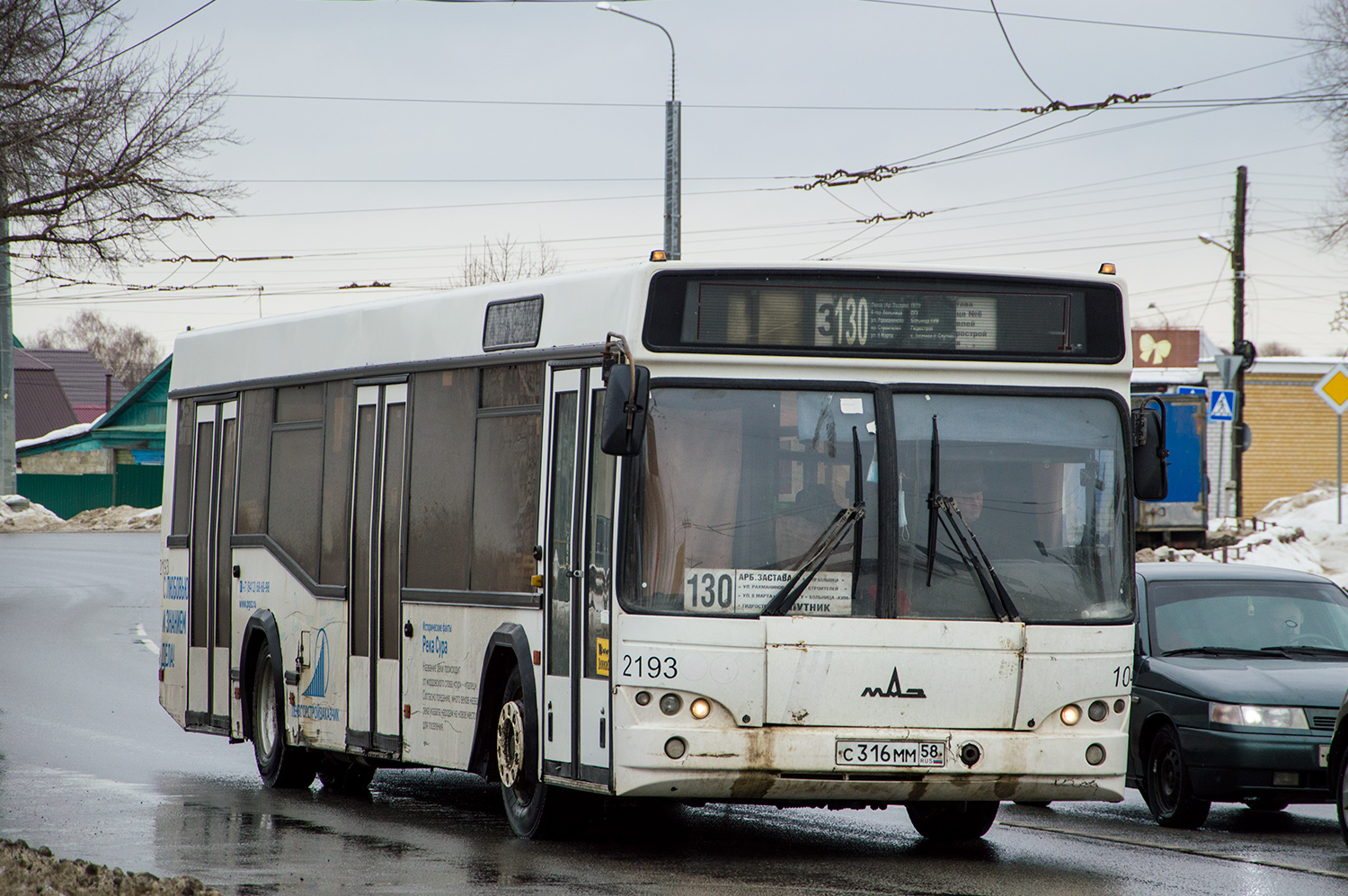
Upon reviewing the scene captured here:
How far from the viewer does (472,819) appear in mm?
10203

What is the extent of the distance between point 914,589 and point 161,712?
35.1 ft

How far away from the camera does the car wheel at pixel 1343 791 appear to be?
898 centimetres

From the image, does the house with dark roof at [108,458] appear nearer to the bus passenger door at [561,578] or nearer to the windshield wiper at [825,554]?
the bus passenger door at [561,578]

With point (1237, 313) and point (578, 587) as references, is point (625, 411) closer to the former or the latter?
point (578, 587)

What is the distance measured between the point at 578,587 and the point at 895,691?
5.12 feet

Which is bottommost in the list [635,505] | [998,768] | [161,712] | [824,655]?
[161,712]

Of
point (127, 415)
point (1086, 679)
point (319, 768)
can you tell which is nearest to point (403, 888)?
point (1086, 679)

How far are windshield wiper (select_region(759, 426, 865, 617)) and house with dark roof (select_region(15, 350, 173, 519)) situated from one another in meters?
68.1

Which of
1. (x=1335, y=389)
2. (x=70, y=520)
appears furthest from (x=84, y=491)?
(x=1335, y=389)

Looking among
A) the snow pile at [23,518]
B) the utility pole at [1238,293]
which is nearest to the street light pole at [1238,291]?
the utility pole at [1238,293]

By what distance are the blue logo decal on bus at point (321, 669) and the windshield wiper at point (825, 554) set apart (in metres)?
4.26

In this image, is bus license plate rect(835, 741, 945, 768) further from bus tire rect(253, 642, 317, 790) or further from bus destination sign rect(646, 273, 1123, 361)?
bus tire rect(253, 642, 317, 790)

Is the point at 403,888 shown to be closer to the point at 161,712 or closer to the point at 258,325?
the point at 258,325

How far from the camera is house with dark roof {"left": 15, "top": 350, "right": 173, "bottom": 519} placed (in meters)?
72.4
